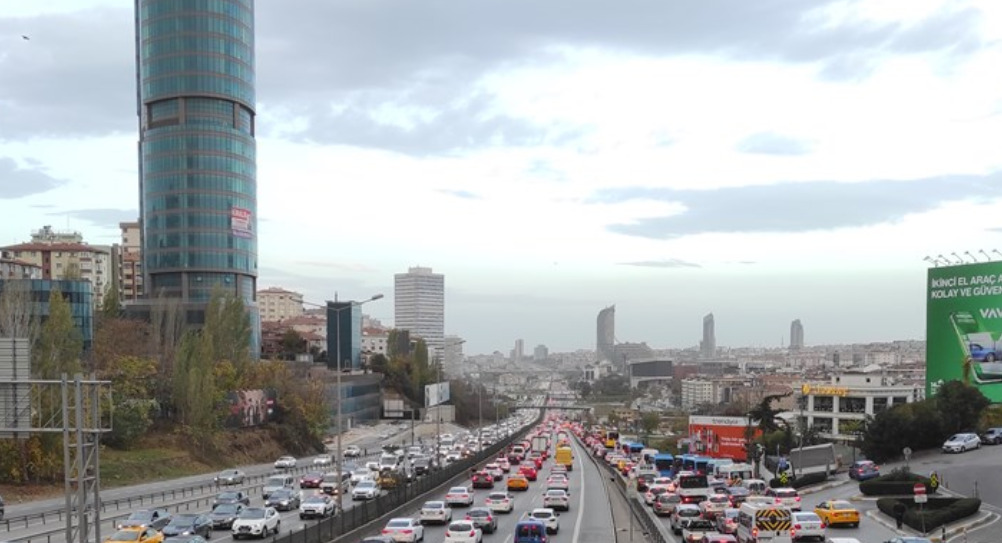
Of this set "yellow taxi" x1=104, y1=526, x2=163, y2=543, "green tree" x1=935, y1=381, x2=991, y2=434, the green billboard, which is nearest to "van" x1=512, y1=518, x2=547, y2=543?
"yellow taxi" x1=104, y1=526, x2=163, y2=543

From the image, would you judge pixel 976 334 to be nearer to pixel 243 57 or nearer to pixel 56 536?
pixel 56 536

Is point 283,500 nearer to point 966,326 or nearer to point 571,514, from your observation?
point 571,514

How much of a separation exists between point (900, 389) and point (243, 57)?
105m

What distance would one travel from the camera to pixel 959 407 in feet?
235

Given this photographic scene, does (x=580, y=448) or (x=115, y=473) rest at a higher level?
(x=115, y=473)

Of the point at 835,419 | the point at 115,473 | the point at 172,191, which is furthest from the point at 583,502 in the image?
the point at 172,191

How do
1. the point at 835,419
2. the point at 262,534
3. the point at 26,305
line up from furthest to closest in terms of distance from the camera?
the point at 835,419 < the point at 26,305 < the point at 262,534

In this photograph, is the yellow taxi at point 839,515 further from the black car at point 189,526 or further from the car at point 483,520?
the black car at point 189,526

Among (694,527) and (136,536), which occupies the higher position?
(136,536)

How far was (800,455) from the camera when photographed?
68.7 metres

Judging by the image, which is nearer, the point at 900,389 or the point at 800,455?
the point at 800,455

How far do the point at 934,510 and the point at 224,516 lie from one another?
2959 centimetres

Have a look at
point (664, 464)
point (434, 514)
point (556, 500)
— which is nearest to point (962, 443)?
point (664, 464)

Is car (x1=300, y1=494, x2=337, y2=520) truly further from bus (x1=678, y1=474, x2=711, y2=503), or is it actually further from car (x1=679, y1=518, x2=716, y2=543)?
bus (x1=678, y1=474, x2=711, y2=503)
